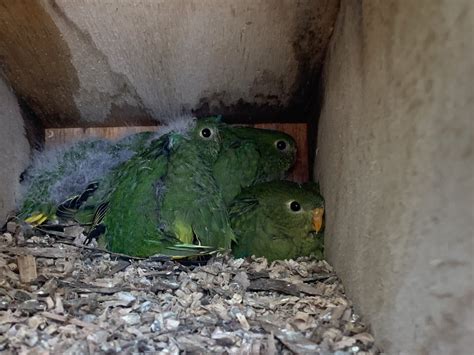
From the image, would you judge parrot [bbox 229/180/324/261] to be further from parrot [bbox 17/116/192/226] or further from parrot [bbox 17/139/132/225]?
parrot [bbox 17/139/132/225]

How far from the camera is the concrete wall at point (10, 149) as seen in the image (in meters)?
2.01

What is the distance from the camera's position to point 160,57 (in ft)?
6.48

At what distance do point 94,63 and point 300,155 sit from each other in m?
0.91

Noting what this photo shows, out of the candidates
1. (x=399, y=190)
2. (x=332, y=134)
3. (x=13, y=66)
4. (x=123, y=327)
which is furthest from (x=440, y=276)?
(x=13, y=66)

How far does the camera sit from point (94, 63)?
2006 mm

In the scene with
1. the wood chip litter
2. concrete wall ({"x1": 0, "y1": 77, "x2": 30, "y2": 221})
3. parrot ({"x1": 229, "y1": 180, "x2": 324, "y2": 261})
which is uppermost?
concrete wall ({"x1": 0, "y1": 77, "x2": 30, "y2": 221})

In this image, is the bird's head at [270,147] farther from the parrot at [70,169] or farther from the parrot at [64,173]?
the parrot at [64,173]

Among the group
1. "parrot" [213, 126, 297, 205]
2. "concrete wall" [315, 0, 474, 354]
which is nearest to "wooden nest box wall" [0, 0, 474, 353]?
"concrete wall" [315, 0, 474, 354]

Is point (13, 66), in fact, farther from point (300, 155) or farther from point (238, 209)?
point (300, 155)

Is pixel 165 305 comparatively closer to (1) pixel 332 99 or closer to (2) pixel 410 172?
(2) pixel 410 172

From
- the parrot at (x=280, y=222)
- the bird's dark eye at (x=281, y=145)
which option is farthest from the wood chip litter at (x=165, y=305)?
the bird's dark eye at (x=281, y=145)

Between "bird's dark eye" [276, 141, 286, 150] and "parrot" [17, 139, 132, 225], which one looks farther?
"bird's dark eye" [276, 141, 286, 150]

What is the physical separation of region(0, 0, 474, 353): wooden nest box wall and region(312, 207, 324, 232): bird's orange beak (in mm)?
54

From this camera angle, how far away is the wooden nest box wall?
3.34 feet
